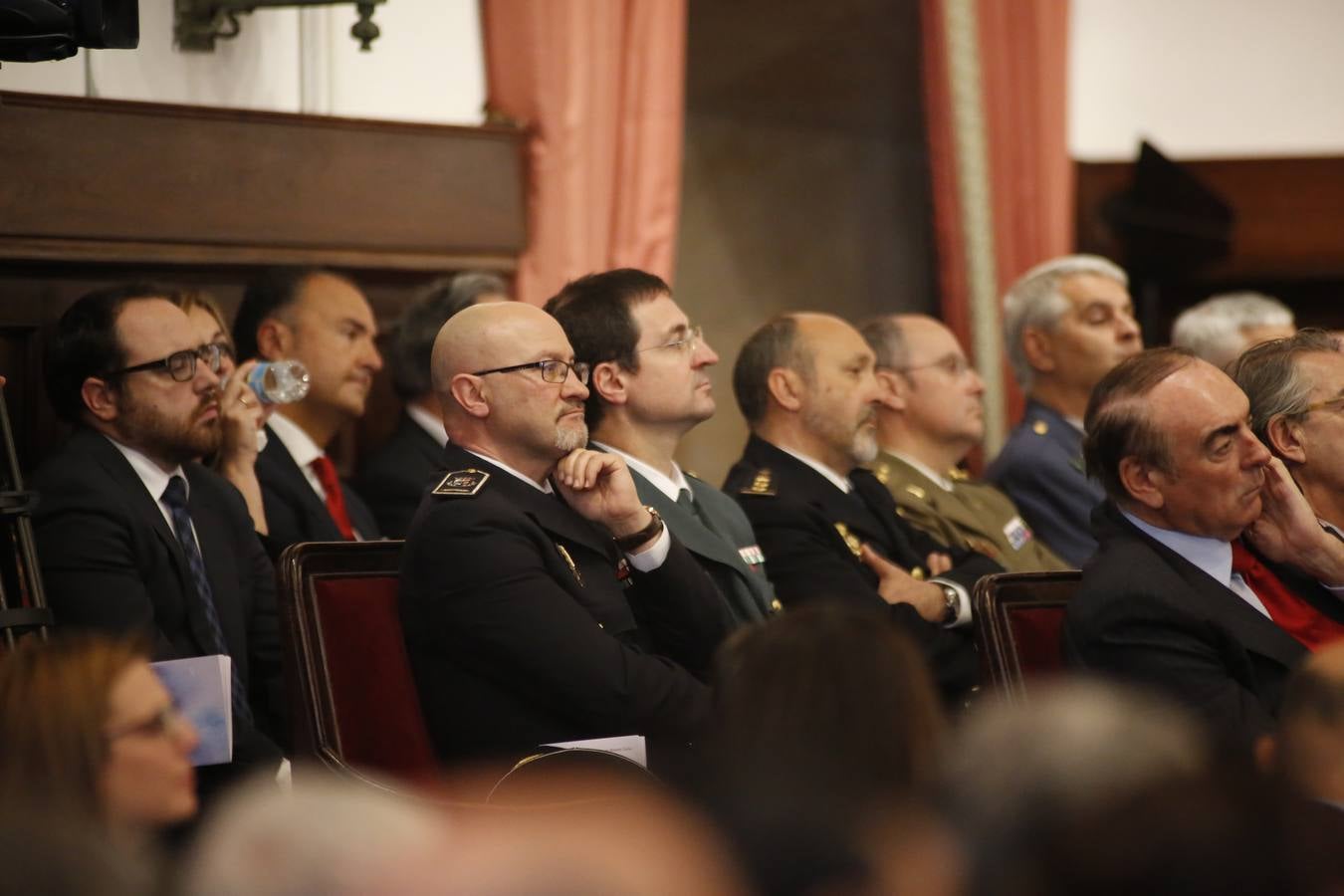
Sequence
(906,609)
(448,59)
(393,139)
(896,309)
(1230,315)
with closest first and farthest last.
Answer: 1. (906,609)
2. (393,139)
3. (448,59)
4. (1230,315)
5. (896,309)

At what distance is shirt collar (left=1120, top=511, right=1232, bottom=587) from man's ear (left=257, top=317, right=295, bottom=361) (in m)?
2.07

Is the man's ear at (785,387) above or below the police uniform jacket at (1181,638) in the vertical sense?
above

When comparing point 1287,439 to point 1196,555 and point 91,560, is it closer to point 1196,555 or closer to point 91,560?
point 1196,555

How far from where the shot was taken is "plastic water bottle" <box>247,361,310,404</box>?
12.8 feet

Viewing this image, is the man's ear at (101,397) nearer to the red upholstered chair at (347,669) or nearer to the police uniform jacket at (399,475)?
the red upholstered chair at (347,669)

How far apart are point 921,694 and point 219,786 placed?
1.97m

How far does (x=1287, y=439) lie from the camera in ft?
11.3

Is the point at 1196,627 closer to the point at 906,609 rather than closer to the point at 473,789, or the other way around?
the point at 906,609

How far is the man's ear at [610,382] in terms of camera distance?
3.57 meters

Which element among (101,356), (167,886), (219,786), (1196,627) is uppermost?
(101,356)

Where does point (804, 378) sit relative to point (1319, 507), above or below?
above

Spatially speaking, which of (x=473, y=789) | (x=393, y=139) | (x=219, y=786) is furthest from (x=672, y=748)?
(x=393, y=139)

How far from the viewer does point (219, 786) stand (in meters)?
3.10

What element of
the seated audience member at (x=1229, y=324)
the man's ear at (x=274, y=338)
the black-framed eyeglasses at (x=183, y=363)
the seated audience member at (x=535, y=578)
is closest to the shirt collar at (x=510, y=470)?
the seated audience member at (x=535, y=578)
